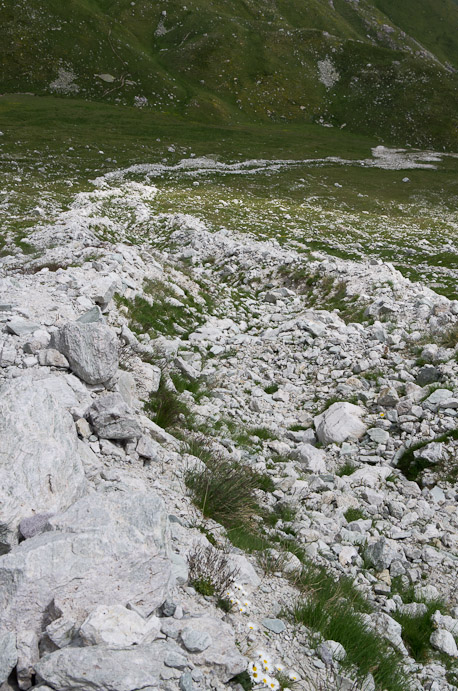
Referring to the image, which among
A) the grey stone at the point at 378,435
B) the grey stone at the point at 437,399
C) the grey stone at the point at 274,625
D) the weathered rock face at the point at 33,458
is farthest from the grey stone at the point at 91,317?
the grey stone at the point at 437,399

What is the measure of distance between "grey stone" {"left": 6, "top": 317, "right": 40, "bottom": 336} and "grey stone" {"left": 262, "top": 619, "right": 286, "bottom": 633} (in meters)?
7.32

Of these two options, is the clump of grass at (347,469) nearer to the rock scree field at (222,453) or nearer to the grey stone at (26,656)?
the rock scree field at (222,453)

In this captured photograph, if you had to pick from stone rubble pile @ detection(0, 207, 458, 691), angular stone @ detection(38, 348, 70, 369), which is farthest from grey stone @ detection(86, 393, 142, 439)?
angular stone @ detection(38, 348, 70, 369)

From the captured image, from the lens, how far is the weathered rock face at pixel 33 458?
15.9 feet

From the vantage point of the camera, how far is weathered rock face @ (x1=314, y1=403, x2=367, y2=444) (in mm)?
10844

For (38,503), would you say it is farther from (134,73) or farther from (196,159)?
(134,73)

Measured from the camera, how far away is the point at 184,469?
288 inches

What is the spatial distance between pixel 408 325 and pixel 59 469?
13.3 m

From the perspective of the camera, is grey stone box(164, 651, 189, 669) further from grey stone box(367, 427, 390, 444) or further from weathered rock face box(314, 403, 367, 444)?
grey stone box(367, 427, 390, 444)

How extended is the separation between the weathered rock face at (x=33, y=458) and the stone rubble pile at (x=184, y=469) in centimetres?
2

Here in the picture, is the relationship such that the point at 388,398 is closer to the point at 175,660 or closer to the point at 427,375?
the point at 427,375

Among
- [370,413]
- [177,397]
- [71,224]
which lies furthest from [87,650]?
[71,224]

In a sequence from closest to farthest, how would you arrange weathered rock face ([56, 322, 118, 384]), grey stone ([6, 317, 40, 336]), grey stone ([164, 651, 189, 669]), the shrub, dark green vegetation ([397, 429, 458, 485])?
grey stone ([164, 651, 189, 669]) → the shrub → weathered rock face ([56, 322, 118, 384]) → dark green vegetation ([397, 429, 458, 485]) → grey stone ([6, 317, 40, 336])

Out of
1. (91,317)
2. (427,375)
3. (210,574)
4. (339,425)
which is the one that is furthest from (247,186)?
(210,574)
